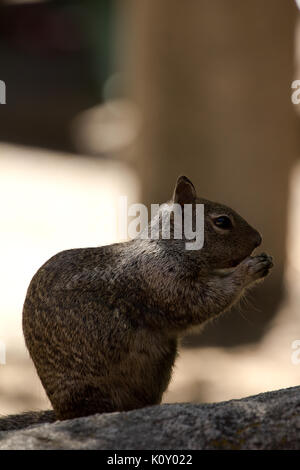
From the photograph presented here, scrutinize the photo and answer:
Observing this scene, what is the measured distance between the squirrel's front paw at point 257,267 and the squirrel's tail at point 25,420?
1.40m

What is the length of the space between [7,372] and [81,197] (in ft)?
19.7

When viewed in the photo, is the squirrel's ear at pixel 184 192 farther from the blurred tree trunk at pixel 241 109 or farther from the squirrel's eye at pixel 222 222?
the blurred tree trunk at pixel 241 109

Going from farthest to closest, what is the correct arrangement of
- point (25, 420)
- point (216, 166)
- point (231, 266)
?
1. point (216, 166)
2. point (231, 266)
3. point (25, 420)

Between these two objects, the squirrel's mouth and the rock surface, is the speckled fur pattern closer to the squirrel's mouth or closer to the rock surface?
the squirrel's mouth

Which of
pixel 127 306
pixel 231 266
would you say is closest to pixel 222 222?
pixel 231 266

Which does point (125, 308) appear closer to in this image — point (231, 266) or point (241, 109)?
point (231, 266)

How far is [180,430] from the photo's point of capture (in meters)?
3.60

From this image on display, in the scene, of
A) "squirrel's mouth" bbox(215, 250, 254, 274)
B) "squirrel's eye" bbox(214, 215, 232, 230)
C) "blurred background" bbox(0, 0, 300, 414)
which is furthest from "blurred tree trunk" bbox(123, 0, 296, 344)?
"squirrel's eye" bbox(214, 215, 232, 230)

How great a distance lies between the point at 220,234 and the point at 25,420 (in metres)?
1.57

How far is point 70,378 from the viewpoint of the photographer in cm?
416

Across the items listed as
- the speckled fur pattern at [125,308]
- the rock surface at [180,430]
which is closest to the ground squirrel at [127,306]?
the speckled fur pattern at [125,308]

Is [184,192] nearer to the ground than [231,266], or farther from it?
farther from it

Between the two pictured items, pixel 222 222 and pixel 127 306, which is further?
pixel 222 222

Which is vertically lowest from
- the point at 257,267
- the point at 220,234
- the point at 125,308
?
the point at 125,308
